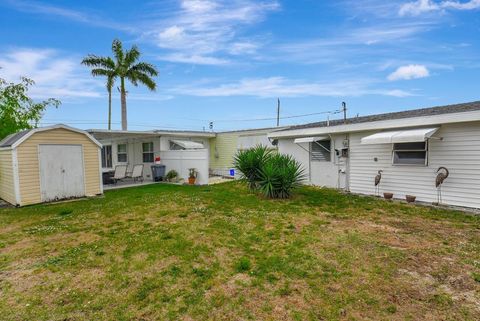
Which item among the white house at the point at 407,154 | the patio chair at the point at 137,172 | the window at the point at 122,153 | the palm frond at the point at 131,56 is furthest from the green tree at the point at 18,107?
the white house at the point at 407,154

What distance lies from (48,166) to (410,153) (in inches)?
484

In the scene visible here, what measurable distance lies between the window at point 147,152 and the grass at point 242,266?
9188 mm

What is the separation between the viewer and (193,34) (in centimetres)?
1326

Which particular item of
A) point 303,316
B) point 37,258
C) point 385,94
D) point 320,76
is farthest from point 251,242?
point 385,94

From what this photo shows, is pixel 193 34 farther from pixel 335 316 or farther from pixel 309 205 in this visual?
pixel 335 316

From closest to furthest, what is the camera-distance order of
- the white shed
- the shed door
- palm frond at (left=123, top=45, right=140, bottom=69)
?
the white shed, the shed door, palm frond at (left=123, top=45, right=140, bottom=69)

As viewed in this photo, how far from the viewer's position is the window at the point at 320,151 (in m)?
12.0

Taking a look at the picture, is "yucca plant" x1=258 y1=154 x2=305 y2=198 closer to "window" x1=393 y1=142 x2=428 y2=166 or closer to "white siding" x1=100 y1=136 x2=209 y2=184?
"window" x1=393 y1=142 x2=428 y2=166

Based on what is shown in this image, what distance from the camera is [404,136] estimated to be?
8211 mm

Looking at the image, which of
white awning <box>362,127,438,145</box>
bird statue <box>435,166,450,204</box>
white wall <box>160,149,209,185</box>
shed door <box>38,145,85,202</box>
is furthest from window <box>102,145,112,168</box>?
bird statue <box>435,166,450,204</box>

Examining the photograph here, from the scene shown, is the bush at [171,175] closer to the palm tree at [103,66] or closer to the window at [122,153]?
the window at [122,153]

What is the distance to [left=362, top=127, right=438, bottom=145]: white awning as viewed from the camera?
7844 millimetres

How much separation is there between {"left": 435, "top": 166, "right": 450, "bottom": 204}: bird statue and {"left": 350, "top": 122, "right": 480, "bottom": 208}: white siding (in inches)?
3.5

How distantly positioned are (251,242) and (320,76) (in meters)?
14.7
